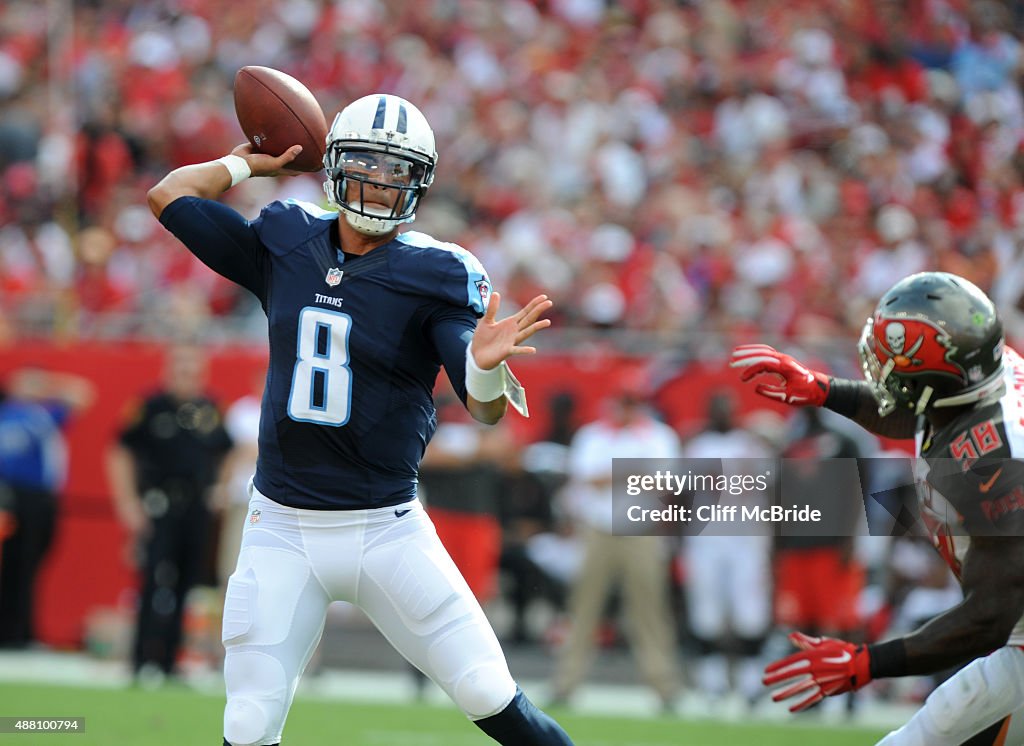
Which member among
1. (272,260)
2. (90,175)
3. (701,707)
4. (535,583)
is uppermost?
(90,175)

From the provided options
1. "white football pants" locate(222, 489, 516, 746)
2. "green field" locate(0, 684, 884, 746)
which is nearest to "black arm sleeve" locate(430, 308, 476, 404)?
"white football pants" locate(222, 489, 516, 746)

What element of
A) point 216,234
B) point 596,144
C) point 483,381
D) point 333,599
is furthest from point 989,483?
point 596,144

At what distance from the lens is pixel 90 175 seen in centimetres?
1272

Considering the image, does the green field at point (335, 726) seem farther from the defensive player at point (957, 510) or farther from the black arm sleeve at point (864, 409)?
the defensive player at point (957, 510)

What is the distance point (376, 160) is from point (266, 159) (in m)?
0.48

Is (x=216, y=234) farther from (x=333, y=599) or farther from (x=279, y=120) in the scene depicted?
(x=333, y=599)

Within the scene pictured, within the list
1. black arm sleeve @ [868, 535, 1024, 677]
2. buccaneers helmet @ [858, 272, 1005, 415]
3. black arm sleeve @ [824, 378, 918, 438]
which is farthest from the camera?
black arm sleeve @ [824, 378, 918, 438]

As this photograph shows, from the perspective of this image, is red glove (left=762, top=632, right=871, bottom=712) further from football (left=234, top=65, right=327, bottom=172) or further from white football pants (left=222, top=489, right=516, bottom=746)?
football (left=234, top=65, right=327, bottom=172)

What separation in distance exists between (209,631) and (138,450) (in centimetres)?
143

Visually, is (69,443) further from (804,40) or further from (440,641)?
(804,40)

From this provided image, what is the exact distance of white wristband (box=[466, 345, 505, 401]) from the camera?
3.87m

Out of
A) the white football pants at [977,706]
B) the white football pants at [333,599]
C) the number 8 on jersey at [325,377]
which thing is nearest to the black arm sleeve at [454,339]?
the number 8 on jersey at [325,377]

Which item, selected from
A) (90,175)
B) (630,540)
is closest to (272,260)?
(630,540)

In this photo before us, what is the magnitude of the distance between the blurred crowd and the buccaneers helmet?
596 centimetres
